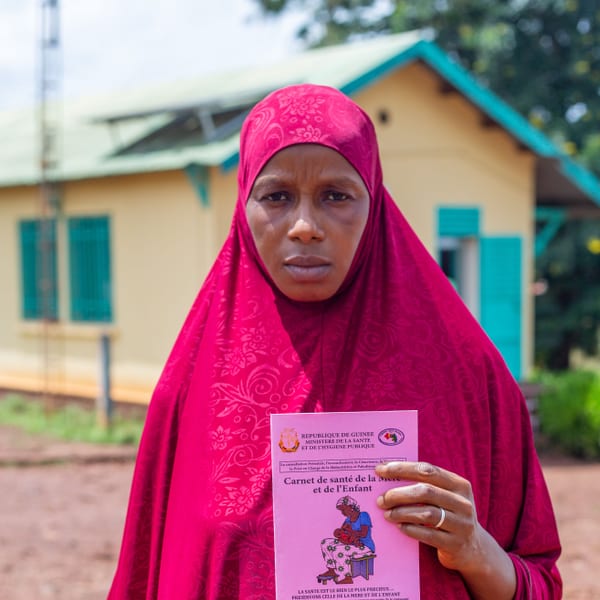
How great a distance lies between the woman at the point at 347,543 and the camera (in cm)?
152

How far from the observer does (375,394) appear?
5.27 feet

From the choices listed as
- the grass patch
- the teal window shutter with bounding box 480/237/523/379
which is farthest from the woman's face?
the teal window shutter with bounding box 480/237/523/379

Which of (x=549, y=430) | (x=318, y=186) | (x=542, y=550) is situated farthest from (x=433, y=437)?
(x=549, y=430)

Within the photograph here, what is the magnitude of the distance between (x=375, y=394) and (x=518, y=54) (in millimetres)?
14236

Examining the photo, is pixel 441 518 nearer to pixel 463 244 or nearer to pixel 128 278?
pixel 128 278

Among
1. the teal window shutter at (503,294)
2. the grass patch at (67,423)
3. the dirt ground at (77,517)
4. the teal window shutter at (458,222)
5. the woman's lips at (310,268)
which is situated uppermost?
the teal window shutter at (458,222)

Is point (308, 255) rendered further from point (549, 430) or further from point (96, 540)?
point (549, 430)

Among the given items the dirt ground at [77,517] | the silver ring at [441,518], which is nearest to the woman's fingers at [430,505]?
the silver ring at [441,518]

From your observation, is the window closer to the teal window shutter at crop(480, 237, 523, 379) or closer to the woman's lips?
the teal window shutter at crop(480, 237, 523, 379)

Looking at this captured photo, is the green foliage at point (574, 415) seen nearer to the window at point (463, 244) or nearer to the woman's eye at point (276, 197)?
the window at point (463, 244)

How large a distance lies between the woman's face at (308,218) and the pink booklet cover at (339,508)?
0.81 feet

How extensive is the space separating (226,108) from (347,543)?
873 cm

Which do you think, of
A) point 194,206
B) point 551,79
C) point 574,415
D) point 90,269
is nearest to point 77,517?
point 194,206

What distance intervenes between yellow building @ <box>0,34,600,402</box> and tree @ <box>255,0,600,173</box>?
10.2ft
